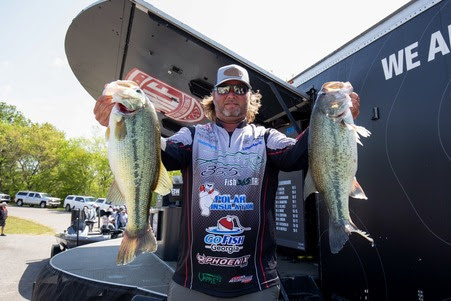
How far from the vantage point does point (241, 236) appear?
6.66 feet

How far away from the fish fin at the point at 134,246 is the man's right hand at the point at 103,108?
2.45 ft

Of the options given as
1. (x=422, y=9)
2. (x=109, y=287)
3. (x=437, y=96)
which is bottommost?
(x=109, y=287)

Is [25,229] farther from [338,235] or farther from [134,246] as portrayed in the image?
[338,235]

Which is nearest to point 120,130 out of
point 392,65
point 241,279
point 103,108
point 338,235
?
point 103,108

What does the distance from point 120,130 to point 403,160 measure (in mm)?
2541

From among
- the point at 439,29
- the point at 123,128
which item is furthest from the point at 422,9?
the point at 123,128

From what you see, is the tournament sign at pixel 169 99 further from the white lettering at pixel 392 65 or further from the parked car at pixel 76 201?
the parked car at pixel 76 201

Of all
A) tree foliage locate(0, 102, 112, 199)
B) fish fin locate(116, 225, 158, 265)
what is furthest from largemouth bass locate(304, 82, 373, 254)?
tree foliage locate(0, 102, 112, 199)

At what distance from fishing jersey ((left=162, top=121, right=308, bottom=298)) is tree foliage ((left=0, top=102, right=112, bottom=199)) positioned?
45.8 m

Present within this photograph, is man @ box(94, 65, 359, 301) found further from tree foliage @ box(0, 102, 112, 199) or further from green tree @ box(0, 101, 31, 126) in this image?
green tree @ box(0, 101, 31, 126)

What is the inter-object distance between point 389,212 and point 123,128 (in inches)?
102

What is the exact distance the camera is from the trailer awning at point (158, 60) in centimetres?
388

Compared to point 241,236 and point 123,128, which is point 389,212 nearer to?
point 241,236

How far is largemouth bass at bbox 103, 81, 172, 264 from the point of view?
6.38 ft
